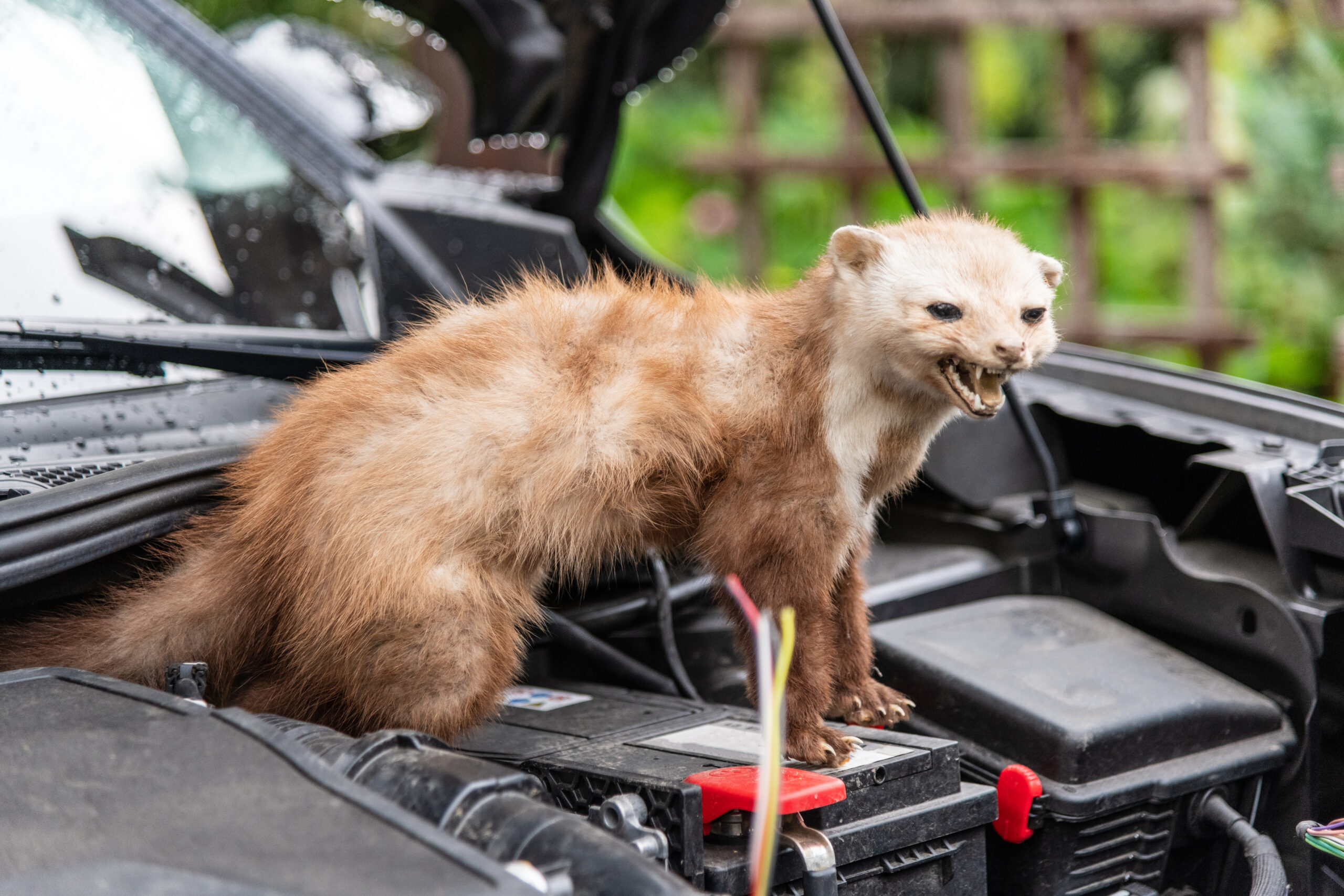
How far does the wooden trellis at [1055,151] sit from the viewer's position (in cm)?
783

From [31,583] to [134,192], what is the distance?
0.92m

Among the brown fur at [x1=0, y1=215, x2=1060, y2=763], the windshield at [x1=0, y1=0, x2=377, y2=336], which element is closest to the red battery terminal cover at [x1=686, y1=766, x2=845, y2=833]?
the brown fur at [x1=0, y1=215, x2=1060, y2=763]

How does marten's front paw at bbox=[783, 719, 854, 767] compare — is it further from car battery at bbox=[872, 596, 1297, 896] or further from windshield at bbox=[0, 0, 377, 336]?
windshield at bbox=[0, 0, 377, 336]

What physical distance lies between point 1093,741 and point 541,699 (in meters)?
0.87

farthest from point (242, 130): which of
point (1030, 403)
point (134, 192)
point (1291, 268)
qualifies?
point (1291, 268)

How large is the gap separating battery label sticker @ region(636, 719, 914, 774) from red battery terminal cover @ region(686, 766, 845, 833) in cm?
6

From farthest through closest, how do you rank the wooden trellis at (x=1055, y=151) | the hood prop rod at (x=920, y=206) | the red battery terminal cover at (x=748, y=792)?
the wooden trellis at (x=1055, y=151) < the hood prop rod at (x=920, y=206) < the red battery terminal cover at (x=748, y=792)

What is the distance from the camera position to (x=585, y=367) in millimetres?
1865

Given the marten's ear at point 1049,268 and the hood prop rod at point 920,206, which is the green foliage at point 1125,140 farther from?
the marten's ear at point 1049,268

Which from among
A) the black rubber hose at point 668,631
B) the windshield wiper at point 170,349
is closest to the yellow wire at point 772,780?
the black rubber hose at point 668,631

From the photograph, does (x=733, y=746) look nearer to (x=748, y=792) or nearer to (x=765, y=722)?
(x=748, y=792)

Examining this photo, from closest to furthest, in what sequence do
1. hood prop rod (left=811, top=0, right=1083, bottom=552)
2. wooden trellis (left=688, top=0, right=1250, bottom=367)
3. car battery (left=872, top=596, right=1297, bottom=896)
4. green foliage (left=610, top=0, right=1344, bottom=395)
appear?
car battery (left=872, top=596, right=1297, bottom=896) < hood prop rod (left=811, top=0, right=1083, bottom=552) < wooden trellis (left=688, top=0, right=1250, bottom=367) < green foliage (left=610, top=0, right=1344, bottom=395)

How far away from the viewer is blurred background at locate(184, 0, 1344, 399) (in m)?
7.92

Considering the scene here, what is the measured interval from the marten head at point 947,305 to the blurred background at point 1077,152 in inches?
191
